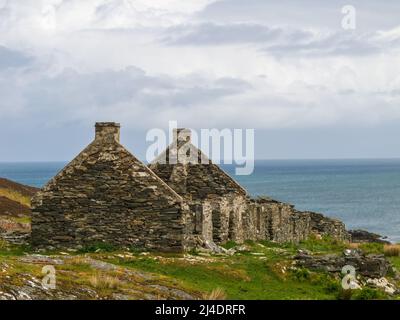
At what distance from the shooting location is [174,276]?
27.3 metres

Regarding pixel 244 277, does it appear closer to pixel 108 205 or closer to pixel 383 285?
pixel 383 285

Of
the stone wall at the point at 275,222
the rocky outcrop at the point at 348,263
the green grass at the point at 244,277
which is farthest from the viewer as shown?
the stone wall at the point at 275,222

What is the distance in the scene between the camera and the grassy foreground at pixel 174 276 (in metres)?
21.4

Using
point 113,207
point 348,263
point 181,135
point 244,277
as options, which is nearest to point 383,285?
point 348,263

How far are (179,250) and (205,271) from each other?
15.2ft

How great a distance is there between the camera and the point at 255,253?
34.1 meters

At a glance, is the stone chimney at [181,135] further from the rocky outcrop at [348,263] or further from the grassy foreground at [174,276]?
A: the rocky outcrop at [348,263]

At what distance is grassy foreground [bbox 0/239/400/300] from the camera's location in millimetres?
21391

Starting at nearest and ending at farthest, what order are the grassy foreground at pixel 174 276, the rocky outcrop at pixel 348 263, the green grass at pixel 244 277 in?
the grassy foreground at pixel 174 276 → the green grass at pixel 244 277 → the rocky outcrop at pixel 348 263

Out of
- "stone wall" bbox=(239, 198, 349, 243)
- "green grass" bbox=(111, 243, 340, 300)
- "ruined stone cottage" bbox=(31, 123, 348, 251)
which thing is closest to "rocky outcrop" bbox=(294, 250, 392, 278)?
"green grass" bbox=(111, 243, 340, 300)

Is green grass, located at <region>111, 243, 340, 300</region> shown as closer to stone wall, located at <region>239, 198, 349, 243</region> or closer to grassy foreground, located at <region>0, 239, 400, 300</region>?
grassy foreground, located at <region>0, 239, 400, 300</region>

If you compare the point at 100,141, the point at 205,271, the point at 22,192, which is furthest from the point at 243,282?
the point at 22,192

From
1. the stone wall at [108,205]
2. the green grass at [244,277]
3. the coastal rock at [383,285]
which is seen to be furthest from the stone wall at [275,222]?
the coastal rock at [383,285]
